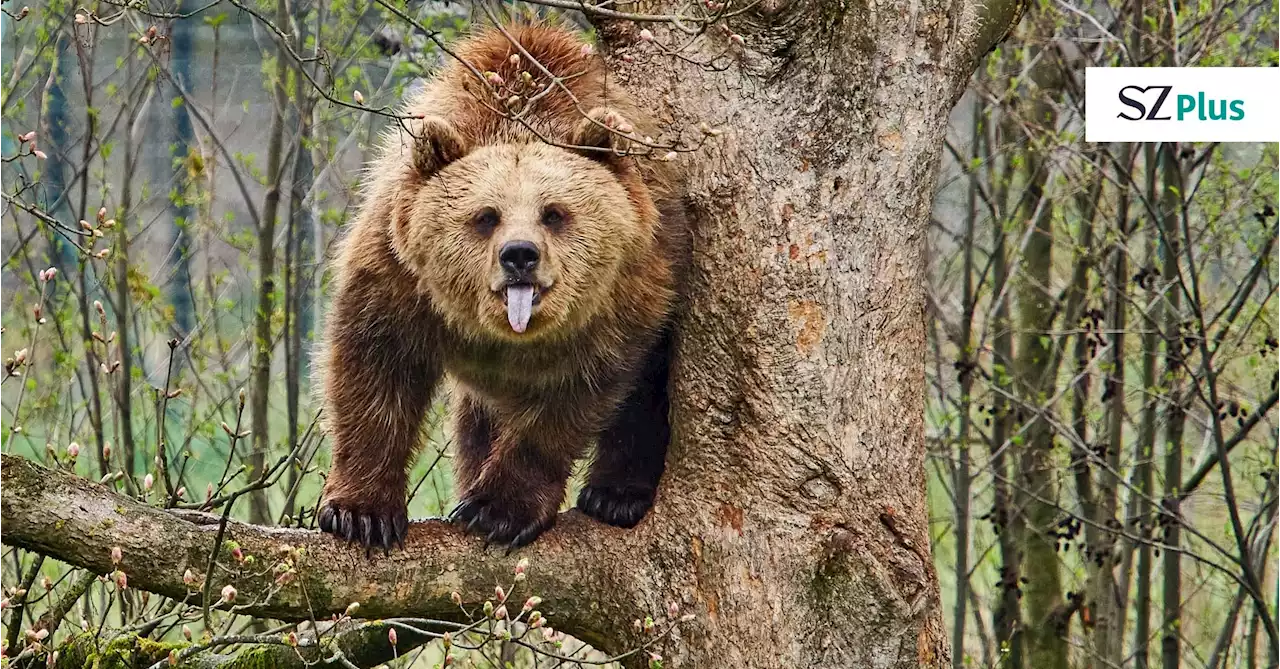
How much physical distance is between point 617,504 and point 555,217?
1021 mm

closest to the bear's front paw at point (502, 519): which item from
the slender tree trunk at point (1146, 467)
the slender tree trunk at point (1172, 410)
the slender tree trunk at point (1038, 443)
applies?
the slender tree trunk at point (1172, 410)

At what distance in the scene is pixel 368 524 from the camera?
3953 mm

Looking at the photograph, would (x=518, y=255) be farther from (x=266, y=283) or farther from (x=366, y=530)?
(x=266, y=283)

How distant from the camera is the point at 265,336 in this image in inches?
280

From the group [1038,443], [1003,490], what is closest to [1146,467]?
[1038,443]

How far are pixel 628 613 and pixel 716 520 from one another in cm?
39

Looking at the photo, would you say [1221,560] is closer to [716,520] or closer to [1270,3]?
[1270,3]

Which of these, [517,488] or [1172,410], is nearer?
[517,488]

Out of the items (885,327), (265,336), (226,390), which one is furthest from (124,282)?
(885,327)

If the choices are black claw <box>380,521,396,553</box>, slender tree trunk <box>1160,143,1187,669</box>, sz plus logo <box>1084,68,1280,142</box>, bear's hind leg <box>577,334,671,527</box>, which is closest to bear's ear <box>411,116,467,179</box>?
bear's hind leg <box>577,334,671,527</box>

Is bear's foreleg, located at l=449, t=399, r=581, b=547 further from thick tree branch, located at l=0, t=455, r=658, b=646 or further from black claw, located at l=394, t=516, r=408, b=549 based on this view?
black claw, located at l=394, t=516, r=408, b=549

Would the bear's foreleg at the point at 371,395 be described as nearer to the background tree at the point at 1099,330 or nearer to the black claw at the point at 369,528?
the black claw at the point at 369,528

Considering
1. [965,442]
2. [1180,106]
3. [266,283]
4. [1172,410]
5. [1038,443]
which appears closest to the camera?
[1180,106]

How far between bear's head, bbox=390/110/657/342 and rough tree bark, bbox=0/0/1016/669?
1.02 feet
